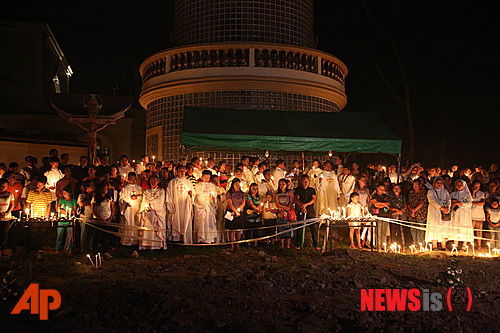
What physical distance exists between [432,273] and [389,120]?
18943 mm

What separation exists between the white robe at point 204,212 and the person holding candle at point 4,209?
380 cm

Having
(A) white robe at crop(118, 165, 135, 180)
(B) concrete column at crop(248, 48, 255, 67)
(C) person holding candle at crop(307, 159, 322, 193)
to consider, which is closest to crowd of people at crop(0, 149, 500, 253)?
(A) white robe at crop(118, 165, 135, 180)

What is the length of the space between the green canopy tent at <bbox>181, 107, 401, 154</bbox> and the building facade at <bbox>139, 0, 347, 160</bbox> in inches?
126

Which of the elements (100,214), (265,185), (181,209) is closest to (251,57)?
(265,185)

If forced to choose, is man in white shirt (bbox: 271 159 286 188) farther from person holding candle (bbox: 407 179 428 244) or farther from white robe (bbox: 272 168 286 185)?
person holding candle (bbox: 407 179 428 244)

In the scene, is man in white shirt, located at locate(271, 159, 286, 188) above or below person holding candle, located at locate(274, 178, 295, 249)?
above

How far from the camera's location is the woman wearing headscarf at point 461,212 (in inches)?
488

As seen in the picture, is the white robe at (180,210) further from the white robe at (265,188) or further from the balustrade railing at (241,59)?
the balustrade railing at (241,59)

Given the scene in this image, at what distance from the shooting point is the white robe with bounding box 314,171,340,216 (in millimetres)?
13680

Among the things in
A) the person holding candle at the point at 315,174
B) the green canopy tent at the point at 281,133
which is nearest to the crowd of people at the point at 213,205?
the person holding candle at the point at 315,174

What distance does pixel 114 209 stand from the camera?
1121 centimetres

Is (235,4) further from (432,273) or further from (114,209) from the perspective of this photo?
(432,273)

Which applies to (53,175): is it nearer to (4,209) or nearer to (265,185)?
(4,209)

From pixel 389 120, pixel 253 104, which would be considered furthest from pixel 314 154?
pixel 389 120
